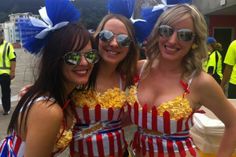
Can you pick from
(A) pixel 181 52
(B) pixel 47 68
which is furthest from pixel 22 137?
(A) pixel 181 52

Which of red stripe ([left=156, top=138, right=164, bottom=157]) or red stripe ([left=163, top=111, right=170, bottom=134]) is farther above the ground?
red stripe ([left=163, top=111, right=170, bottom=134])

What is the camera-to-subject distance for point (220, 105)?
217 cm

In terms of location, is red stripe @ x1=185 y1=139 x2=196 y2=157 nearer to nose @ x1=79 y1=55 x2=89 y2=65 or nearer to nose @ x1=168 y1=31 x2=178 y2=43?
nose @ x1=168 y1=31 x2=178 y2=43

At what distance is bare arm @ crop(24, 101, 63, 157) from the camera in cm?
166

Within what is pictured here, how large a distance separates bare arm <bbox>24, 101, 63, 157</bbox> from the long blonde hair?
3.02 feet

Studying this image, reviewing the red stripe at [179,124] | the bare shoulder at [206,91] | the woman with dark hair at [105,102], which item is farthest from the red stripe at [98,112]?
the bare shoulder at [206,91]

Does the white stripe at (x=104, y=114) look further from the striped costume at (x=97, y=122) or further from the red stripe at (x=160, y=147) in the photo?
the red stripe at (x=160, y=147)

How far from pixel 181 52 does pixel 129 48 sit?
1.23 ft

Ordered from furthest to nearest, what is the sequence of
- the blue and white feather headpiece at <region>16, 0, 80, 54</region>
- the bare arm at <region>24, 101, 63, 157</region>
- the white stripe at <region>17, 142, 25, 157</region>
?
the blue and white feather headpiece at <region>16, 0, 80, 54</region>, the white stripe at <region>17, 142, 25, 157</region>, the bare arm at <region>24, 101, 63, 157</region>

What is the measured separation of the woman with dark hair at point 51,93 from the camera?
1678 millimetres

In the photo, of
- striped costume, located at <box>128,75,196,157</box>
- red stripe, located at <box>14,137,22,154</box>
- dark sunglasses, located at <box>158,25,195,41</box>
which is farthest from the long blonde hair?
red stripe, located at <box>14,137,22,154</box>

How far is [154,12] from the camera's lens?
2.34m

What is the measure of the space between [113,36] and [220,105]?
0.82 metres

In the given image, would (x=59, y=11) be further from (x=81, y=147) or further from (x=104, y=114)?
(x=81, y=147)
